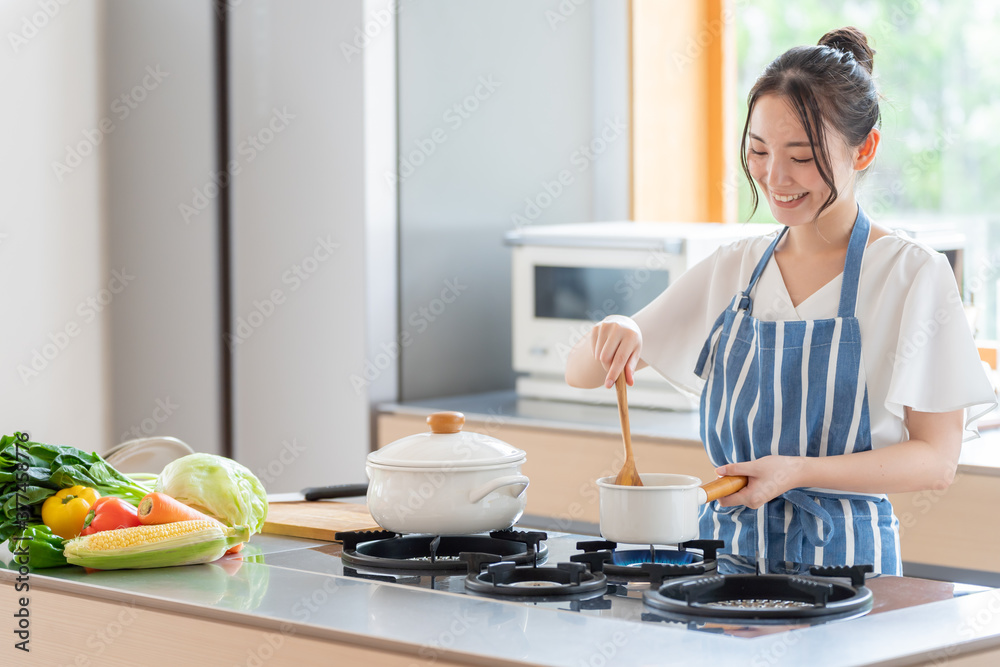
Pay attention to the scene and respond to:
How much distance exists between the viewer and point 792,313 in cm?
145

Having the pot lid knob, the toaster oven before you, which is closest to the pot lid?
the pot lid knob

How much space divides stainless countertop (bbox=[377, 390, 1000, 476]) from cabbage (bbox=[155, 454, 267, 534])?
1048 mm

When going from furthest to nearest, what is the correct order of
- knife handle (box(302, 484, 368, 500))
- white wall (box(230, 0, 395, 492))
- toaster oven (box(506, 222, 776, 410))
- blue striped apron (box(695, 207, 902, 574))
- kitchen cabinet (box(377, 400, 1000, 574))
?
white wall (box(230, 0, 395, 492)) < toaster oven (box(506, 222, 776, 410)) < kitchen cabinet (box(377, 400, 1000, 574)) < knife handle (box(302, 484, 368, 500)) < blue striped apron (box(695, 207, 902, 574))

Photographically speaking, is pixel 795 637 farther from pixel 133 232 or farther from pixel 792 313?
pixel 133 232

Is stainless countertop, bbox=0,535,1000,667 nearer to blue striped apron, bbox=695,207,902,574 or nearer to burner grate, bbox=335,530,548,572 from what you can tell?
burner grate, bbox=335,530,548,572

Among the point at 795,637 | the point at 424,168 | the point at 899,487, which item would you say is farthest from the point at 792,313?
the point at 424,168

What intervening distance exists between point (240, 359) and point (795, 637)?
6.85ft

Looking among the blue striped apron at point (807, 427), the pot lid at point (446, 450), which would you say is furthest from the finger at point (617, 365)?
the blue striped apron at point (807, 427)

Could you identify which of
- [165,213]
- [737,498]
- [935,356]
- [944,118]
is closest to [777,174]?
[935,356]

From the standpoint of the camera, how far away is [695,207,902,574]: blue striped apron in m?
1.38

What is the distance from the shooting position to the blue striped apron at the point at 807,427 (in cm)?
138

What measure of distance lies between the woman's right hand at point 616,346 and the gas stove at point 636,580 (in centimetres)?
17

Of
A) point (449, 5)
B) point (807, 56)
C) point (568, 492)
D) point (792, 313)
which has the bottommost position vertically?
point (568, 492)

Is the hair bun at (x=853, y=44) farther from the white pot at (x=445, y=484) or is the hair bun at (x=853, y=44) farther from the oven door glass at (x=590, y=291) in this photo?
the oven door glass at (x=590, y=291)
